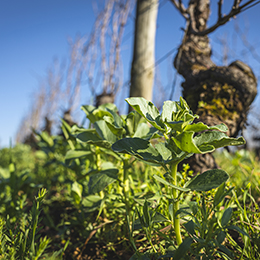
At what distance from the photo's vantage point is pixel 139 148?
1.81 ft

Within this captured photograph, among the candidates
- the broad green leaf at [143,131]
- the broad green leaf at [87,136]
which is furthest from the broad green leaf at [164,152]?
the broad green leaf at [87,136]

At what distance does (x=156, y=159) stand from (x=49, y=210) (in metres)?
1.01

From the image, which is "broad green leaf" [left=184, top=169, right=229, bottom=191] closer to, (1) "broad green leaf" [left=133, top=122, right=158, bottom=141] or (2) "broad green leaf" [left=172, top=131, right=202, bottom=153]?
(2) "broad green leaf" [left=172, top=131, right=202, bottom=153]

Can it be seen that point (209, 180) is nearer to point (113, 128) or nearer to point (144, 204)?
point (144, 204)

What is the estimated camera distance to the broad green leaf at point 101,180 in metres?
0.68

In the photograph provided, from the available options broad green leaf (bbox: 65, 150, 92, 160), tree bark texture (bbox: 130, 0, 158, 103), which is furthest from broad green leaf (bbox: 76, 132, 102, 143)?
tree bark texture (bbox: 130, 0, 158, 103)

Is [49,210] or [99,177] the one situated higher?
[99,177]

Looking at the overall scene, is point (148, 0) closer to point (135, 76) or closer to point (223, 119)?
point (135, 76)

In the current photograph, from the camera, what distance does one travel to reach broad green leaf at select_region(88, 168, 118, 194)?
68 centimetres

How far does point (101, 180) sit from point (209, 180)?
14.3 inches

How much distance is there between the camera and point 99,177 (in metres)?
0.71

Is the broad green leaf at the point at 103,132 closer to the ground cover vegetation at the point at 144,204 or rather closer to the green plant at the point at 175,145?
the ground cover vegetation at the point at 144,204

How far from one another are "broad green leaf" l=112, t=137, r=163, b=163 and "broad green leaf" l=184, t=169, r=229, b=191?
109 millimetres

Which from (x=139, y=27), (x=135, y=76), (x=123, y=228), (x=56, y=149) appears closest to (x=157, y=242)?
(x=123, y=228)
